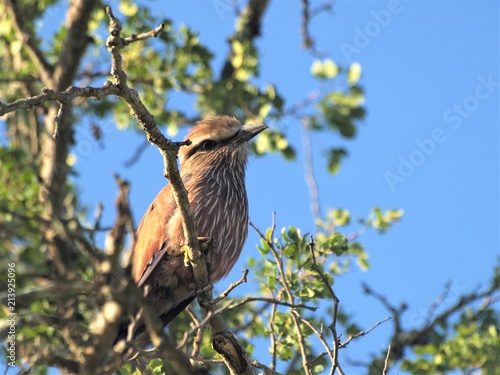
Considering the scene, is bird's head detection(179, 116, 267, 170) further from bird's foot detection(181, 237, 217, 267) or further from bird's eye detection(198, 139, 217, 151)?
bird's foot detection(181, 237, 217, 267)

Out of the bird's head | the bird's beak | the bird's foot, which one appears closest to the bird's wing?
the bird's foot

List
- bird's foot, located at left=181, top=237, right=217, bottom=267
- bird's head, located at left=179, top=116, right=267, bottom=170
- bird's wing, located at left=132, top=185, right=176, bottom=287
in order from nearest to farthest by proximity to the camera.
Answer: bird's foot, located at left=181, top=237, right=217, bottom=267
bird's wing, located at left=132, top=185, right=176, bottom=287
bird's head, located at left=179, top=116, right=267, bottom=170

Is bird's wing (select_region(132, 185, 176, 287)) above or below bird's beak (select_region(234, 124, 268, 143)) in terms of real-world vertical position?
below

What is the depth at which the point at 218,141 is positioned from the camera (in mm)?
6461

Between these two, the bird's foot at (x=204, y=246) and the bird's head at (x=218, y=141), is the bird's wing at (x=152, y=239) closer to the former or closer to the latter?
the bird's foot at (x=204, y=246)

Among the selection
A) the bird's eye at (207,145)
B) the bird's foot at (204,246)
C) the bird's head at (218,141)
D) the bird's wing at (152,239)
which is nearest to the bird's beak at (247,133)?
the bird's head at (218,141)

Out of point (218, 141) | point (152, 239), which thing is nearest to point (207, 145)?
point (218, 141)

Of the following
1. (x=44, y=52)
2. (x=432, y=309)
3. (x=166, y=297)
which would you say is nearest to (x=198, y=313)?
(x=166, y=297)

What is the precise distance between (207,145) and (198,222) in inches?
45.3

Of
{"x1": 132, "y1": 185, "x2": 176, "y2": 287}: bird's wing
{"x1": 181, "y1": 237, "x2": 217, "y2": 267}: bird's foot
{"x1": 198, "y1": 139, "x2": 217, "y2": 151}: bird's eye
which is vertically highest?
{"x1": 198, "y1": 139, "x2": 217, "y2": 151}: bird's eye

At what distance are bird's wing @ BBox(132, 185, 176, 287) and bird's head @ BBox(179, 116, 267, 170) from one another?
759 millimetres

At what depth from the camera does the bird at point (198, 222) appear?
5355mm

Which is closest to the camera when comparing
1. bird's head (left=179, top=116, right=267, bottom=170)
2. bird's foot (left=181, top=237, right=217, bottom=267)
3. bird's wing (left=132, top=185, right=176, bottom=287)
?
bird's foot (left=181, top=237, right=217, bottom=267)

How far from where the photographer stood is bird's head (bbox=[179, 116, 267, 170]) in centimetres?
643
